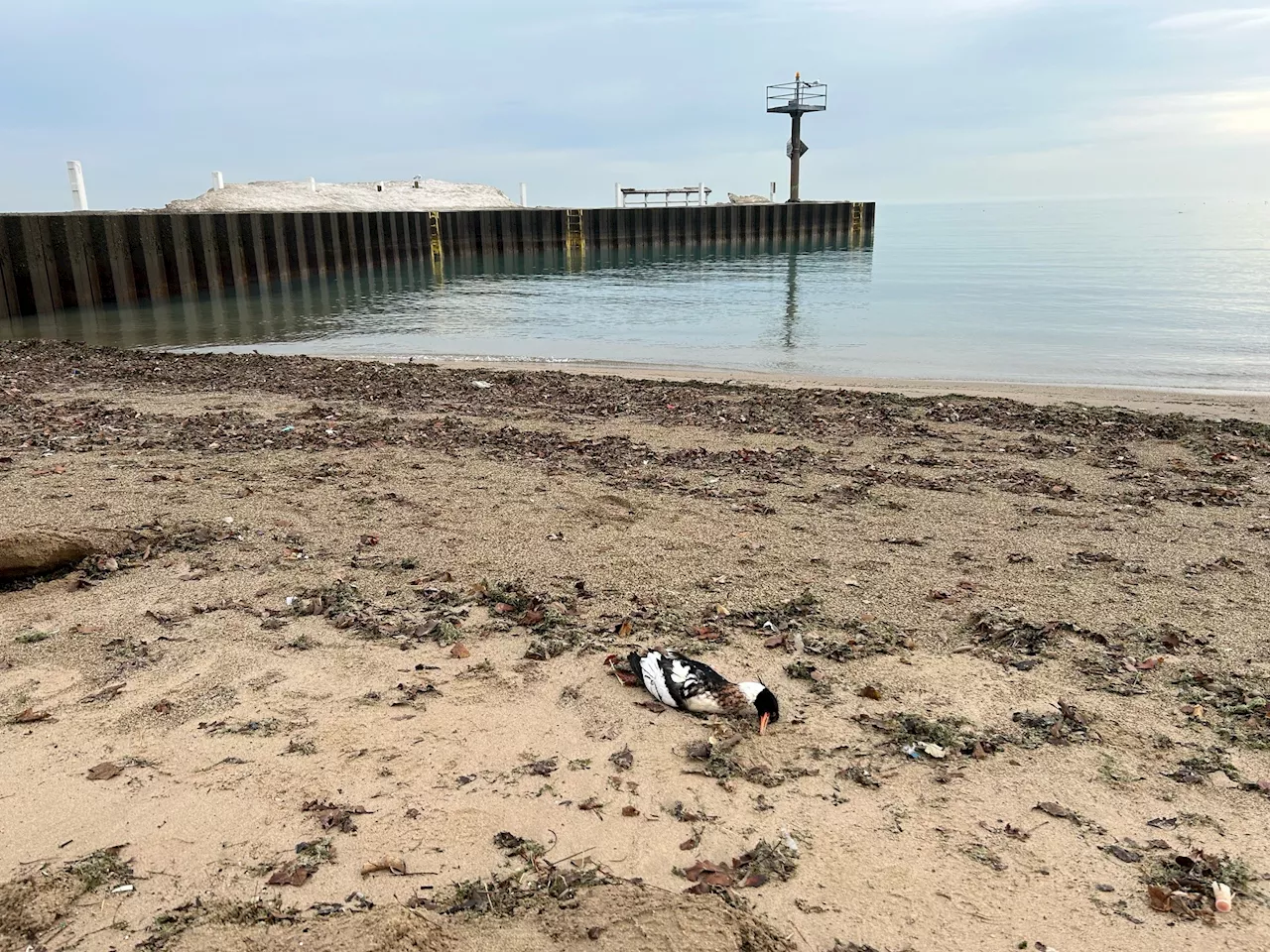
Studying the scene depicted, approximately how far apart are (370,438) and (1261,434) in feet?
28.1

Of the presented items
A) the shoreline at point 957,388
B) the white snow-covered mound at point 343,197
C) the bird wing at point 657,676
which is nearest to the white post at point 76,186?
the white snow-covered mound at point 343,197

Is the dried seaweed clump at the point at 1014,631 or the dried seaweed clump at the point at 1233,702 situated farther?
the dried seaweed clump at the point at 1014,631

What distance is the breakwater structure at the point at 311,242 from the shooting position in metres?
21.7

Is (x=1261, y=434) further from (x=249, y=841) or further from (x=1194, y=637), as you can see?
(x=249, y=841)

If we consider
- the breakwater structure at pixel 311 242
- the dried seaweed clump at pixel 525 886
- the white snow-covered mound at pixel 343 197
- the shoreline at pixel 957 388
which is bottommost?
the shoreline at pixel 957 388

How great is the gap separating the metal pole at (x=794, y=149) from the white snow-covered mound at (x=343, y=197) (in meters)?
22.0

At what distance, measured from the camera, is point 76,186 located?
1208 inches

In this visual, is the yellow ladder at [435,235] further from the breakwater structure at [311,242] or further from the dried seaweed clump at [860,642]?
the dried seaweed clump at [860,642]

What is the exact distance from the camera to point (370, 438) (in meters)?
7.80

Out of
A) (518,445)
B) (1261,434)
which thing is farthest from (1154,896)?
(1261,434)

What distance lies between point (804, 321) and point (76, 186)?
2633cm

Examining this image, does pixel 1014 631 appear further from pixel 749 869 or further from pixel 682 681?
pixel 749 869

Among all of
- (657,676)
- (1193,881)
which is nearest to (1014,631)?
(1193,881)

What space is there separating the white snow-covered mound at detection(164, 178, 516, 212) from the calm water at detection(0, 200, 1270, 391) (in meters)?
13.5
